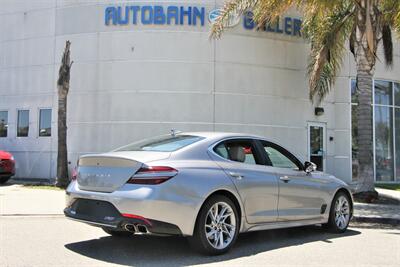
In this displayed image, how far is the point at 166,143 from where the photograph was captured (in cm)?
677

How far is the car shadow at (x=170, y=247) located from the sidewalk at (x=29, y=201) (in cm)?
355

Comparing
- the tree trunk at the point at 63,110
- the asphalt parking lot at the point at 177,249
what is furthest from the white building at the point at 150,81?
the asphalt parking lot at the point at 177,249

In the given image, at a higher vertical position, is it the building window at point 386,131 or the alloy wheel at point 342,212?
the building window at point 386,131

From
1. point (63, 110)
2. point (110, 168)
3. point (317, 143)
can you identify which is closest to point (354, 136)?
point (317, 143)

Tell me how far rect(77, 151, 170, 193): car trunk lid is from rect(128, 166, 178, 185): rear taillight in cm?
7

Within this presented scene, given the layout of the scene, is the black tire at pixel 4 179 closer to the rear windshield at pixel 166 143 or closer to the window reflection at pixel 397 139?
the rear windshield at pixel 166 143

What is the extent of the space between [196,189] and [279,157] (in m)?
2.06

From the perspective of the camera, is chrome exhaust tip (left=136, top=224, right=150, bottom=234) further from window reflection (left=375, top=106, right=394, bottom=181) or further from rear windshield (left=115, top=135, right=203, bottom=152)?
window reflection (left=375, top=106, right=394, bottom=181)

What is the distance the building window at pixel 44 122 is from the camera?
19.1m

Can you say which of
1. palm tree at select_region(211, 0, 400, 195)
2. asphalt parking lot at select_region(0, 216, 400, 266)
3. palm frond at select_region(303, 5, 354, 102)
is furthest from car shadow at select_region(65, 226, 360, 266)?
palm frond at select_region(303, 5, 354, 102)

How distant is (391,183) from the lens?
20703mm

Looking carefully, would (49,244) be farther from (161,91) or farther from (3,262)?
(161,91)

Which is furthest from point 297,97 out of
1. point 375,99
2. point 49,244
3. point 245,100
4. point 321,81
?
point 49,244

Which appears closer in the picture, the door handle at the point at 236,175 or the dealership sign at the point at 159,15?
the door handle at the point at 236,175
